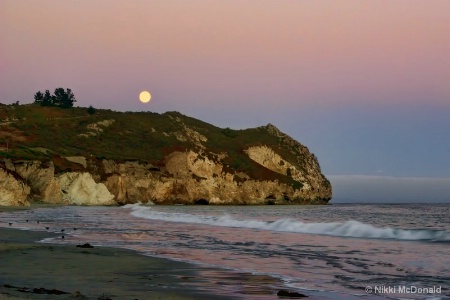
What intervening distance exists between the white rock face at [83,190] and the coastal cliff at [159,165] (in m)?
0.17

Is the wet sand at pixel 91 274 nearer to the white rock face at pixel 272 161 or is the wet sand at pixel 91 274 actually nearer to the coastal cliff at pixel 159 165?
the coastal cliff at pixel 159 165

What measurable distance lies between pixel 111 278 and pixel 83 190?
9281cm

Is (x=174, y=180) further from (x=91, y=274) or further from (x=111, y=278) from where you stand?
(x=111, y=278)

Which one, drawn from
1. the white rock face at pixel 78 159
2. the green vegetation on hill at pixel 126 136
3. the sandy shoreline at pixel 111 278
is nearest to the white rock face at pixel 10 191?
the green vegetation on hill at pixel 126 136

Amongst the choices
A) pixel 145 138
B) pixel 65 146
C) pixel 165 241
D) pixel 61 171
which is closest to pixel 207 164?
pixel 145 138

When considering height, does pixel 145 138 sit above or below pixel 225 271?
above

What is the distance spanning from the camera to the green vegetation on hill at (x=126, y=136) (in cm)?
13194

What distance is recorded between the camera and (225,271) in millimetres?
16172

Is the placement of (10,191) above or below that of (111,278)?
above

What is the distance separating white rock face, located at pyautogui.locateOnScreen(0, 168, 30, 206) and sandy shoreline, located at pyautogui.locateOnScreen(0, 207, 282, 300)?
182 ft

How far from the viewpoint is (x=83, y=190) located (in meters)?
104

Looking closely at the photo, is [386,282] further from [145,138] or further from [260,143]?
[260,143]

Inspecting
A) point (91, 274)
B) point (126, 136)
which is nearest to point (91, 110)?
point (126, 136)

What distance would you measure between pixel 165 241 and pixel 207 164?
117200 mm
